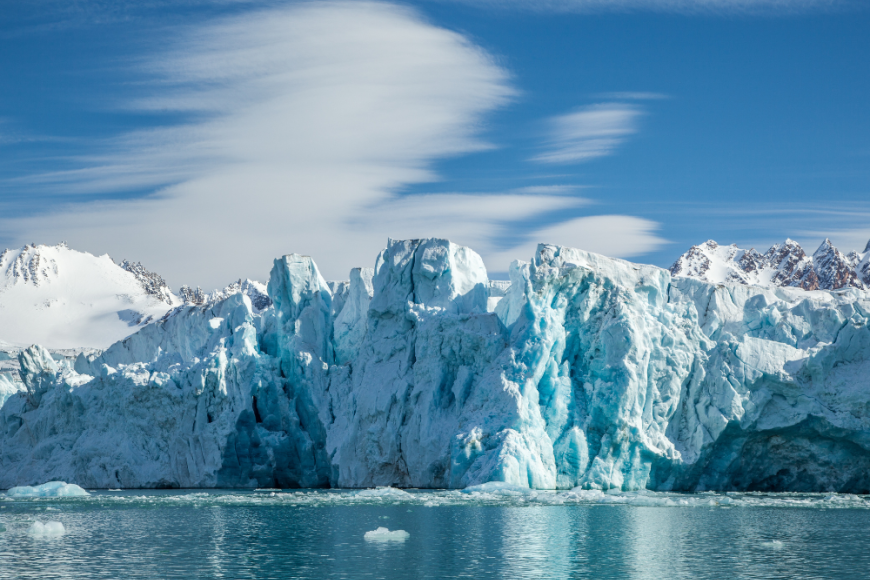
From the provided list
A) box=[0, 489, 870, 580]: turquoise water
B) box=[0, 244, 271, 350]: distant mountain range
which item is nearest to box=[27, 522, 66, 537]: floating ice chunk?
box=[0, 489, 870, 580]: turquoise water

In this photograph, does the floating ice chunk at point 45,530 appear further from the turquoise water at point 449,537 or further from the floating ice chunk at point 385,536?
the floating ice chunk at point 385,536

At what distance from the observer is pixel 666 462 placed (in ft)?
105

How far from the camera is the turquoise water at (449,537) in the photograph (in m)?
15.9

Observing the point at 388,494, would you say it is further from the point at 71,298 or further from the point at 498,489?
the point at 71,298

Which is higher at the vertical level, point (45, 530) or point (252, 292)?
point (252, 292)

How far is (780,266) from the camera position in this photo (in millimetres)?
97812

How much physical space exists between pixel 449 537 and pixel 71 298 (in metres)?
116

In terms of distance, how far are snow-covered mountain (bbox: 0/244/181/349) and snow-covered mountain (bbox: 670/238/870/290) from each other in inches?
2506

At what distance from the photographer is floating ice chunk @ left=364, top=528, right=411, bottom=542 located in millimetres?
19419

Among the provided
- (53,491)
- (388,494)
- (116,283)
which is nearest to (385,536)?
(388,494)

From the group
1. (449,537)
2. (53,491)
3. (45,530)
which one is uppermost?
(53,491)

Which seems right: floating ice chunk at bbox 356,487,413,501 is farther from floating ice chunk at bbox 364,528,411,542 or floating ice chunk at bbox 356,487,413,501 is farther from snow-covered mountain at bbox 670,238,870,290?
snow-covered mountain at bbox 670,238,870,290

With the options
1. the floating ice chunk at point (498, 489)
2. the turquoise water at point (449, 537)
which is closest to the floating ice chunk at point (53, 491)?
the turquoise water at point (449, 537)

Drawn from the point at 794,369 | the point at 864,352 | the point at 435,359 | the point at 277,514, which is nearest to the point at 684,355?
the point at 794,369
